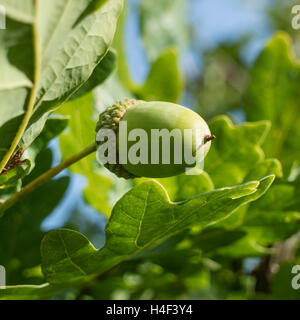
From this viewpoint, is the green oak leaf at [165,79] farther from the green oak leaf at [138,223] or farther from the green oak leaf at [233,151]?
the green oak leaf at [138,223]

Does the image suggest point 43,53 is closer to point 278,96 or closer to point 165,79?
point 165,79

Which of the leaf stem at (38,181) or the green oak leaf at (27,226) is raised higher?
the leaf stem at (38,181)

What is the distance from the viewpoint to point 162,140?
2.77ft

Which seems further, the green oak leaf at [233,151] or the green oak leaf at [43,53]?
the green oak leaf at [233,151]

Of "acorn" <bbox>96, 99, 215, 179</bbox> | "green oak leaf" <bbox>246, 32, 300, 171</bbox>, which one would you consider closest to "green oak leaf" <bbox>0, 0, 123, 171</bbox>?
"acorn" <bbox>96, 99, 215, 179</bbox>

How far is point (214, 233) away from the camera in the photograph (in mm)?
1240

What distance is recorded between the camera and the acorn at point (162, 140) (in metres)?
0.84

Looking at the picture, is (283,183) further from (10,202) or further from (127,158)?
(10,202)

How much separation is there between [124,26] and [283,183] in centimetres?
65

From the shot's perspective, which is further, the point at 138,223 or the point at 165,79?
the point at 165,79

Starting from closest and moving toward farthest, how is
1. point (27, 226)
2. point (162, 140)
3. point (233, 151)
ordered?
1. point (162, 140)
2. point (233, 151)
3. point (27, 226)

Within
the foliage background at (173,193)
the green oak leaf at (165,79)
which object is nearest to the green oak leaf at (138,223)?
the foliage background at (173,193)

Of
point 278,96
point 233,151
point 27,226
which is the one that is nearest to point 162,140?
point 233,151

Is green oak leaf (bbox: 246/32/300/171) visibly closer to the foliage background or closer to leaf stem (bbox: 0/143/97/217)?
the foliage background
